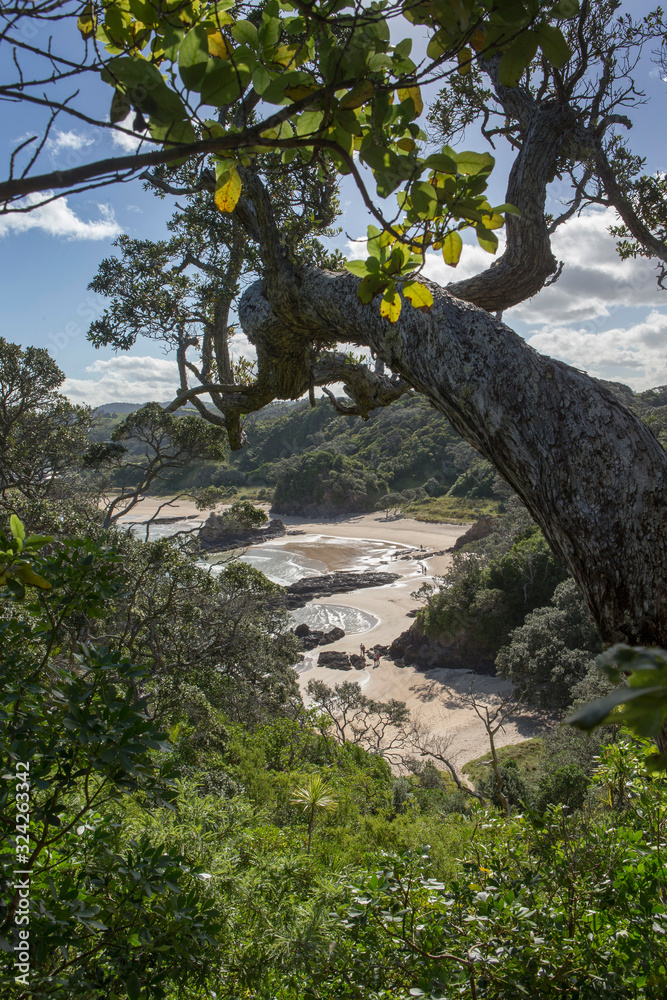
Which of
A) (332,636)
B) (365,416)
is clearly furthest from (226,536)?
(365,416)

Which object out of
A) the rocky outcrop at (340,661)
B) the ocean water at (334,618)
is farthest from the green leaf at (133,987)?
the ocean water at (334,618)

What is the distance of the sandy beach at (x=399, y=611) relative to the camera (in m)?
13.7

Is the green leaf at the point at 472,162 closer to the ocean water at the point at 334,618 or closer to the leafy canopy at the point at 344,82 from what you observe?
the leafy canopy at the point at 344,82

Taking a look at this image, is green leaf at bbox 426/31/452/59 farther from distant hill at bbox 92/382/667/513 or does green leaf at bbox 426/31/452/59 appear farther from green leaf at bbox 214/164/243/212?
distant hill at bbox 92/382/667/513

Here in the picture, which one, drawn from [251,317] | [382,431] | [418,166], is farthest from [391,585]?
[382,431]

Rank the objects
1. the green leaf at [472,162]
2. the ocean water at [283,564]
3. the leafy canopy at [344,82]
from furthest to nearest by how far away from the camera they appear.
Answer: the ocean water at [283,564], the green leaf at [472,162], the leafy canopy at [344,82]

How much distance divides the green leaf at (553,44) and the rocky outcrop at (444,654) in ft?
59.3

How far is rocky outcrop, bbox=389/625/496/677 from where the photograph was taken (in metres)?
17.5

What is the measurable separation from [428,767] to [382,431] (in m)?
A: 45.6

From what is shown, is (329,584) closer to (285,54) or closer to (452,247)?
(452,247)

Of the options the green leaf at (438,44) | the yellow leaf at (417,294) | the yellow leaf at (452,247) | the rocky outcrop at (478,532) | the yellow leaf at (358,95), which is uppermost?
the green leaf at (438,44)

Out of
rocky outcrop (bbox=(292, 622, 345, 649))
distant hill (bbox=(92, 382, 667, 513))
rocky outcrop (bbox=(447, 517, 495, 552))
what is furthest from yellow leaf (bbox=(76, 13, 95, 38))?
distant hill (bbox=(92, 382, 667, 513))
